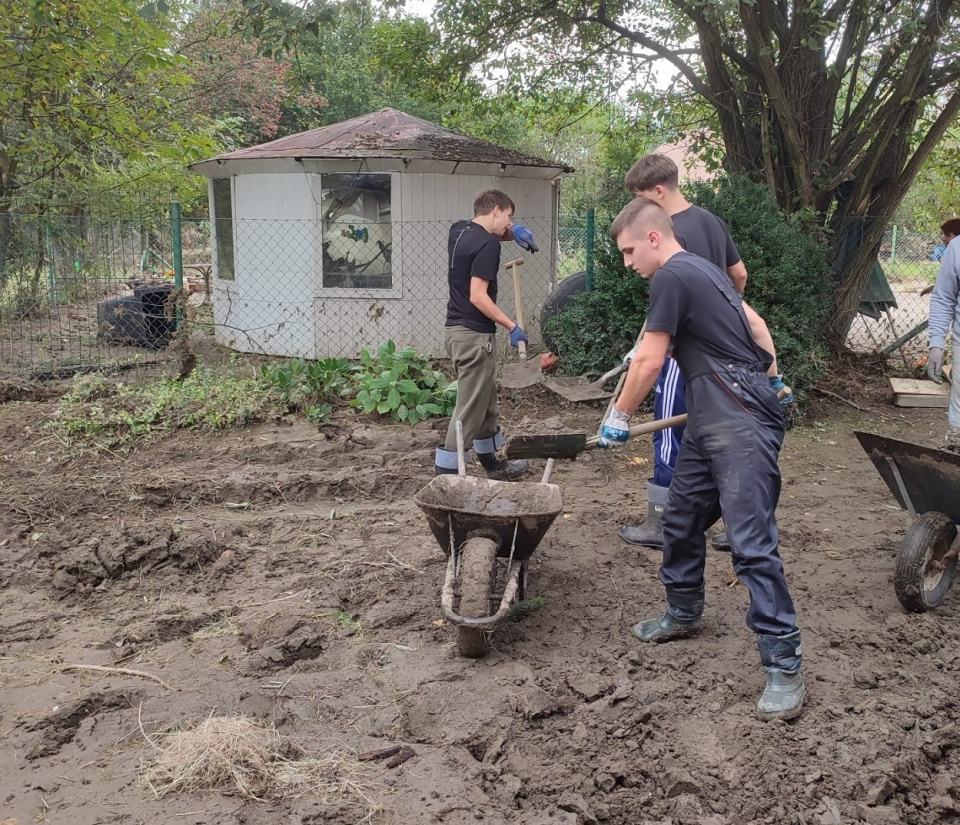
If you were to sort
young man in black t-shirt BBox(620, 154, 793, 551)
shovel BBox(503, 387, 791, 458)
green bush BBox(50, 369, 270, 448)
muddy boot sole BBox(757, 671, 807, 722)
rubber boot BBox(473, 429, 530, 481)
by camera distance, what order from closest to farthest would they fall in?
muddy boot sole BBox(757, 671, 807, 722)
shovel BBox(503, 387, 791, 458)
young man in black t-shirt BBox(620, 154, 793, 551)
rubber boot BBox(473, 429, 530, 481)
green bush BBox(50, 369, 270, 448)

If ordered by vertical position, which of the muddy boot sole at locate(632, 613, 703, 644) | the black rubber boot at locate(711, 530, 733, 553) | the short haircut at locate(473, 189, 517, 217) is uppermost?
the short haircut at locate(473, 189, 517, 217)

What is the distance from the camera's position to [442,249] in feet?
32.2

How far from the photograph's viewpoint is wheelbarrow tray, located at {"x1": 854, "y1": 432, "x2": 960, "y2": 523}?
3.89 m

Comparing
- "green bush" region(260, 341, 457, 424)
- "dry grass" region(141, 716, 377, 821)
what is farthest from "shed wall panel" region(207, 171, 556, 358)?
"dry grass" region(141, 716, 377, 821)

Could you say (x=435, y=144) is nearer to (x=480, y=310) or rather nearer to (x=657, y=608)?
(x=480, y=310)

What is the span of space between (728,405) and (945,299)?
2.76 m

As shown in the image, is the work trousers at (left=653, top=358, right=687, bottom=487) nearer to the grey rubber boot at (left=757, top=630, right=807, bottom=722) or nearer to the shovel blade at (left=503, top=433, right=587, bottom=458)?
the shovel blade at (left=503, top=433, right=587, bottom=458)

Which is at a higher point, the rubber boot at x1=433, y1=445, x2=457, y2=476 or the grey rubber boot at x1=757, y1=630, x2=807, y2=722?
the rubber boot at x1=433, y1=445, x2=457, y2=476

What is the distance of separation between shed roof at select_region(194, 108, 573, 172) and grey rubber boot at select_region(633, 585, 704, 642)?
6733mm

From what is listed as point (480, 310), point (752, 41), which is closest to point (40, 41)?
point (480, 310)

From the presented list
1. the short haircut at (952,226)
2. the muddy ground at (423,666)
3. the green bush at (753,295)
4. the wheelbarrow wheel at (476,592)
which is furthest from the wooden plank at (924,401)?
the wheelbarrow wheel at (476,592)

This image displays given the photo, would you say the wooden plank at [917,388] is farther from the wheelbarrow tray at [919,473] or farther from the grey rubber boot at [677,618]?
the grey rubber boot at [677,618]

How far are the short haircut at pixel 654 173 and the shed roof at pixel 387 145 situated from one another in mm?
5316

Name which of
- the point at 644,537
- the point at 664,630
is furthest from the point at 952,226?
the point at 664,630
